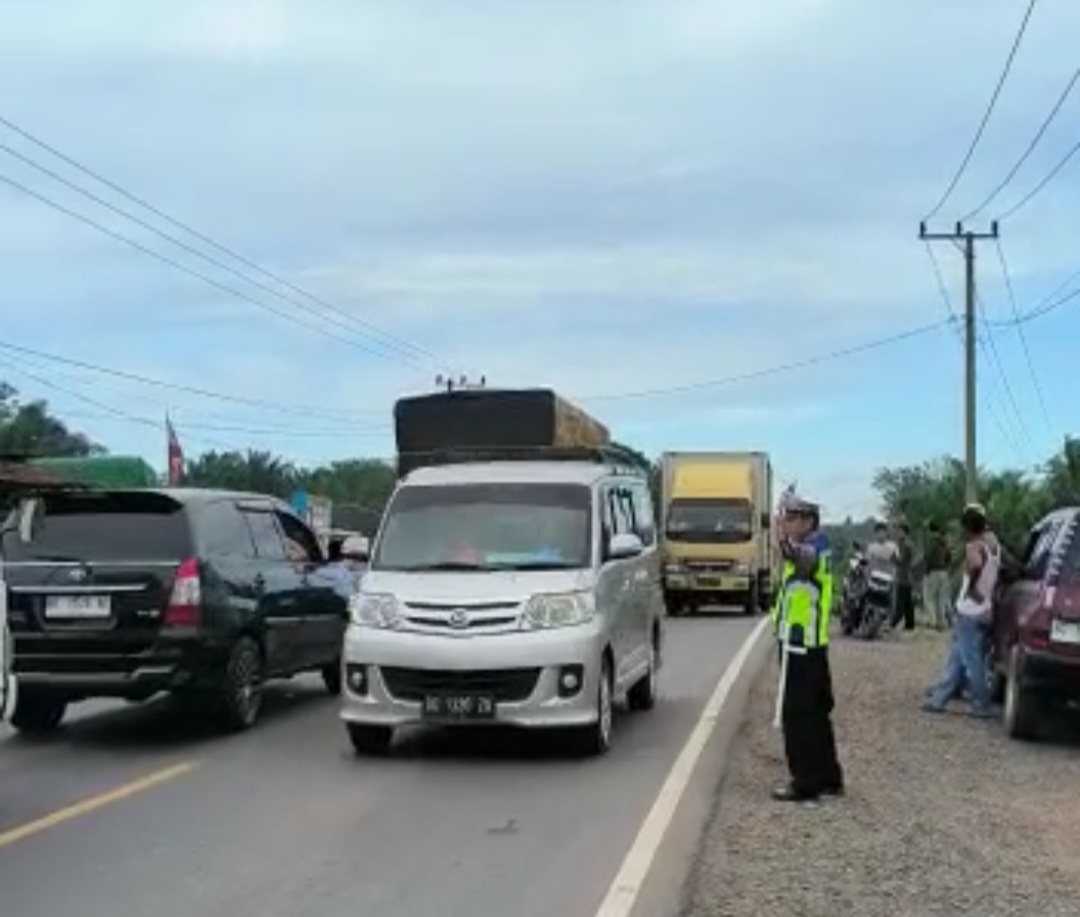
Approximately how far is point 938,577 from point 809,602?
19.5 m

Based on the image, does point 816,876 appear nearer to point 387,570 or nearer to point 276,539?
point 387,570

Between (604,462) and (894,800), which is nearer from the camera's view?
(894,800)

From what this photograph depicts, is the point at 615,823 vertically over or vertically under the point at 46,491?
under

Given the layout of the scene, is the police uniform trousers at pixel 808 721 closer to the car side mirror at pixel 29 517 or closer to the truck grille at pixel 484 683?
the truck grille at pixel 484 683

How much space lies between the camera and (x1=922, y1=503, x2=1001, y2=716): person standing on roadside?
49.0ft

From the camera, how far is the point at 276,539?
569 inches

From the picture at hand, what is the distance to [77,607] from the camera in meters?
12.1

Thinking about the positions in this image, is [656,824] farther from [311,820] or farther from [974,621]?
[974,621]

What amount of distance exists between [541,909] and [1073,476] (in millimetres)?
36256

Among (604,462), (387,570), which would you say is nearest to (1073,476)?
(604,462)

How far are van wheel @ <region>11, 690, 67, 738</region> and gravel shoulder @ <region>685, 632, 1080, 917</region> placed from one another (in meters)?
5.21

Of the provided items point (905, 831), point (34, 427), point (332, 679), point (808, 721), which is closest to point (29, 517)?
point (808, 721)

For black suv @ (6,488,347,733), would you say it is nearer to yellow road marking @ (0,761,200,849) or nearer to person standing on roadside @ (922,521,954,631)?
yellow road marking @ (0,761,200,849)

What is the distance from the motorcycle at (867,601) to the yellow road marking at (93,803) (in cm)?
1602
